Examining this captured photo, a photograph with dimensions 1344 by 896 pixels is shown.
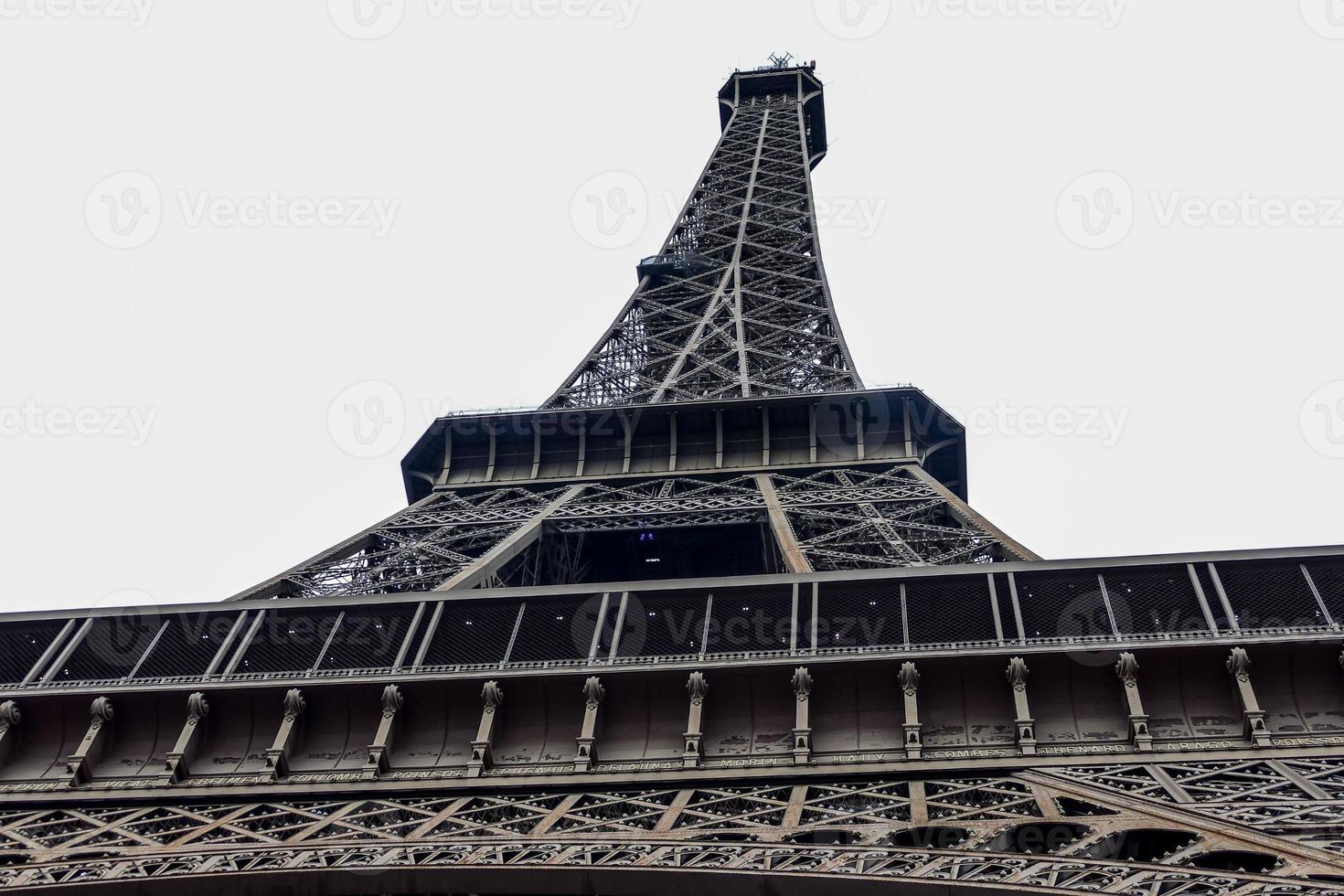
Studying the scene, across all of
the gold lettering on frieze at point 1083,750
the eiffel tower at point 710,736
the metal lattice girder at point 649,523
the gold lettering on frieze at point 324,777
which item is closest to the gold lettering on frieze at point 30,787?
the eiffel tower at point 710,736

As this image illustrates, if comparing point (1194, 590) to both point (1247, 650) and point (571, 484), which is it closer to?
point (1247, 650)

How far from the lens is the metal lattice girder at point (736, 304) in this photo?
5122 centimetres

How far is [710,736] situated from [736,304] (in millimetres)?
37658

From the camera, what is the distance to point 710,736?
73.3 ft

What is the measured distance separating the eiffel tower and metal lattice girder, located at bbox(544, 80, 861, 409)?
21.0 m

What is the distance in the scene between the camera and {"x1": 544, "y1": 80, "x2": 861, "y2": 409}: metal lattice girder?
51219 millimetres

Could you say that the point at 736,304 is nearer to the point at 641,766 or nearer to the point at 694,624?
the point at 694,624

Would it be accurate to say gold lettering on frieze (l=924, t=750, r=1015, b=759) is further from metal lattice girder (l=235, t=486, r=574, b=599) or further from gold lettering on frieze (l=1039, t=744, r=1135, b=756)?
metal lattice girder (l=235, t=486, r=574, b=599)

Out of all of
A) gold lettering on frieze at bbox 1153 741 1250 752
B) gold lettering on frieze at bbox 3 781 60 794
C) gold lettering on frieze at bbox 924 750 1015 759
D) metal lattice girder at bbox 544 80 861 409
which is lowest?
gold lettering on frieze at bbox 3 781 60 794

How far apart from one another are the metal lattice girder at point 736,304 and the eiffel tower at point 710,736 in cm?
Answer: 2102

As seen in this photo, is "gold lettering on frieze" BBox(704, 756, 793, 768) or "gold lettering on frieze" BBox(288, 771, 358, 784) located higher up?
"gold lettering on frieze" BBox(704, 756, 793, 768)

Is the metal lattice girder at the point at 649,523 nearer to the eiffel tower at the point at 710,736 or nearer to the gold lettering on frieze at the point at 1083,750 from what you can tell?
the eiffel tower at the point at 710,736

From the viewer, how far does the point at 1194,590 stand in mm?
23422

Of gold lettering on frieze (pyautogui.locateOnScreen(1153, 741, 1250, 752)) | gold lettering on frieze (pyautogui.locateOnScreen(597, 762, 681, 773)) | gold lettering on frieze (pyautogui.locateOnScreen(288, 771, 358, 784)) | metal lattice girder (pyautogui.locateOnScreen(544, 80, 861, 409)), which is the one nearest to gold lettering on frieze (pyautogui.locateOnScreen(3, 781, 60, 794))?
gold lettering on frieze (pyautogui.locateOnScreen(288, 771, 358, 784))
